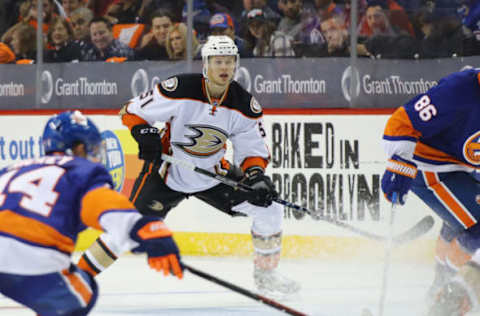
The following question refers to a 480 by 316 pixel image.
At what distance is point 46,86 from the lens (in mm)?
6406

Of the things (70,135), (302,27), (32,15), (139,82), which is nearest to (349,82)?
(302,27)

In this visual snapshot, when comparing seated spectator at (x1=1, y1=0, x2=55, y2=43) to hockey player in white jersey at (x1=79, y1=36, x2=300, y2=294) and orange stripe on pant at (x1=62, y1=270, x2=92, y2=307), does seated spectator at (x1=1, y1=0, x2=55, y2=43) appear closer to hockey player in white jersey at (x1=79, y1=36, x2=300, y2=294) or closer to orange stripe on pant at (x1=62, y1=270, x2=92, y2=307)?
hockey player in white jersey at (x1=79, y1=36, x2=300, y2=294)

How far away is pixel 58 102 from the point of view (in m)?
6.36

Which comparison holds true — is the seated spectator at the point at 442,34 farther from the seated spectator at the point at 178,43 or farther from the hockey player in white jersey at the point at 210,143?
the hockey player in white jersey at the point at 210,143

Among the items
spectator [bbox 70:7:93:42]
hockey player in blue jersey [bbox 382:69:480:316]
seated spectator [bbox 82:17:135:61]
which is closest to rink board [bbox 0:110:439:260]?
seated spectator [bbox 82:17:135:61]

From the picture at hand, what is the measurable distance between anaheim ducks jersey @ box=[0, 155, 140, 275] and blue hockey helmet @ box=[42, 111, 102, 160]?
96 millimetres

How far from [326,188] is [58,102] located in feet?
6.68

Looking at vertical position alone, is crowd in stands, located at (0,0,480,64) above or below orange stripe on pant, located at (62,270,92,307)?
above

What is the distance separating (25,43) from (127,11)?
85 cm

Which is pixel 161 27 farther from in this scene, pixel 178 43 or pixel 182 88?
pixel 182 88

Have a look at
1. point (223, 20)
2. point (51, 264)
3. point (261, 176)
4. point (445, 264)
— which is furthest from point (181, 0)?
point (51, 264)

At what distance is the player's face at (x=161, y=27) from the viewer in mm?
6031

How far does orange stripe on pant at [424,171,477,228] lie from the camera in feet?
12.2

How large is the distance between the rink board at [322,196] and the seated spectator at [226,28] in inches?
18.0
